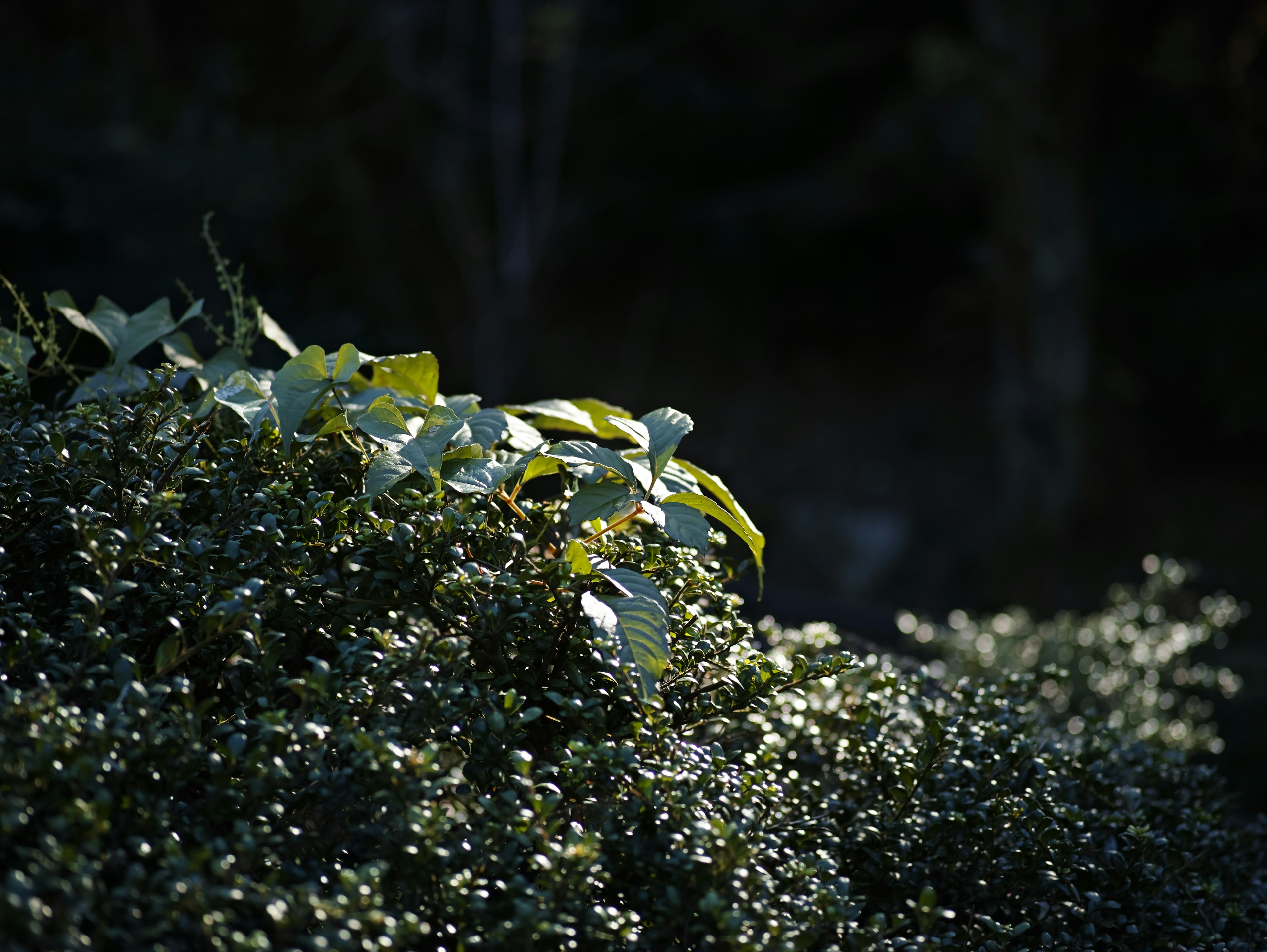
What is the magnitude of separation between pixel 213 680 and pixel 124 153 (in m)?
5.11

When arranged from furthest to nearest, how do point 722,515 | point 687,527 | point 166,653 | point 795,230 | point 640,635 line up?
point 795,230 < point 722,515 < point 687,527 < point 640,635 < point 166,653

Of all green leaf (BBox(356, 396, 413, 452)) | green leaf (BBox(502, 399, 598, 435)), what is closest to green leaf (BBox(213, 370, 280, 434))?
green leaf (BBox(356, 396, 413, 452))

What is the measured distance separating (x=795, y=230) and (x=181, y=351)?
29.7 feet

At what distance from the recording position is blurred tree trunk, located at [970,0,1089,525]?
610cm

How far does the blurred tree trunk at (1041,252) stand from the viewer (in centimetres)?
610

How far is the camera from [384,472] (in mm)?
1260

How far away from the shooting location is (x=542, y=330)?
10781 millimetres

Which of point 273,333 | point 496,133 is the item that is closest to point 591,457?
point 273,333

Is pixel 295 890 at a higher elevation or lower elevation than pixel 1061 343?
lower

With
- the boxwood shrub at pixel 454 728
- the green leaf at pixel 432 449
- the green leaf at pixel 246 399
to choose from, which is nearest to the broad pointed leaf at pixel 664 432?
the boxwood shrub at pixel 454 728

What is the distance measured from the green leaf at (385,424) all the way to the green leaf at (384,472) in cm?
1

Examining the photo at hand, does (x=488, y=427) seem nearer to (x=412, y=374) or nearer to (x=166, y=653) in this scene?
(x=412, y=374)

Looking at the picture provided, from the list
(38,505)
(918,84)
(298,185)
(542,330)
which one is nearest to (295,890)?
(38,505)

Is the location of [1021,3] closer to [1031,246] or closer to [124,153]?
[1031,246]
